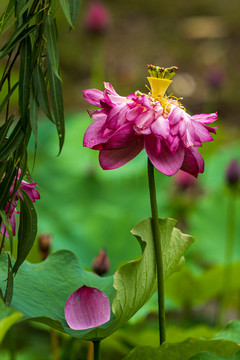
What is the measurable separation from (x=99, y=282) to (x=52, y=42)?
0.30m

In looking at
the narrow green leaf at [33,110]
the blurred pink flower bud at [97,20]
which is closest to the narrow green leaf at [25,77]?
the narrow green leaf at [33,110]

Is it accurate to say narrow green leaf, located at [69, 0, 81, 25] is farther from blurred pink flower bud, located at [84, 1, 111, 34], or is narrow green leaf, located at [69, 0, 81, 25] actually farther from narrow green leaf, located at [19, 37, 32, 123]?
blurred pink flower bud, located at [84, 1, 111, 34]

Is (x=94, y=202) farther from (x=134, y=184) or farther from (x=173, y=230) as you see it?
(x=173, y=230)

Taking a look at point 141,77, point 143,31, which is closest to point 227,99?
point 141,77

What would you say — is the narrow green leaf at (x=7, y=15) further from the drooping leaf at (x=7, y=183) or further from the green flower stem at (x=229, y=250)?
the green flower stem at (x=229, y=250)

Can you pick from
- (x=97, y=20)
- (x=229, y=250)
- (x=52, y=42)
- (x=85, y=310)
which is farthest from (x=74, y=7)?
(x=97, y=20)

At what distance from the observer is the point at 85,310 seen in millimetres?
556

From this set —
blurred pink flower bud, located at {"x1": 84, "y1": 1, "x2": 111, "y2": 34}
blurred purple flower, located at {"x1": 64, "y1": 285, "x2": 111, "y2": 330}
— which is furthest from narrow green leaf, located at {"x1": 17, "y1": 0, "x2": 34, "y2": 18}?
blurred pink flower bud, located at {"x1": 84, "y1": 1, "x2": 111, "y2": 34}

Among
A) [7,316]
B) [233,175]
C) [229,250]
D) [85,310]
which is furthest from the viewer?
[229,250]

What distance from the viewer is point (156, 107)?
1.77 feet

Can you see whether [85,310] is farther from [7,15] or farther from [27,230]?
[7,15]

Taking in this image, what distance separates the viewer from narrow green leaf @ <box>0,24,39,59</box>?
461mm

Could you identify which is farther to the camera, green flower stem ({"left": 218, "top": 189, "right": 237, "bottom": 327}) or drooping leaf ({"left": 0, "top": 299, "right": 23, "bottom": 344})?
green flower stem ({"left": 218, "top": 189, "right": 237, "bottom": 327})

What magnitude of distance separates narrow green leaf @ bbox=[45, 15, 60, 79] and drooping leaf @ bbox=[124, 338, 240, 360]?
0.26 meters
